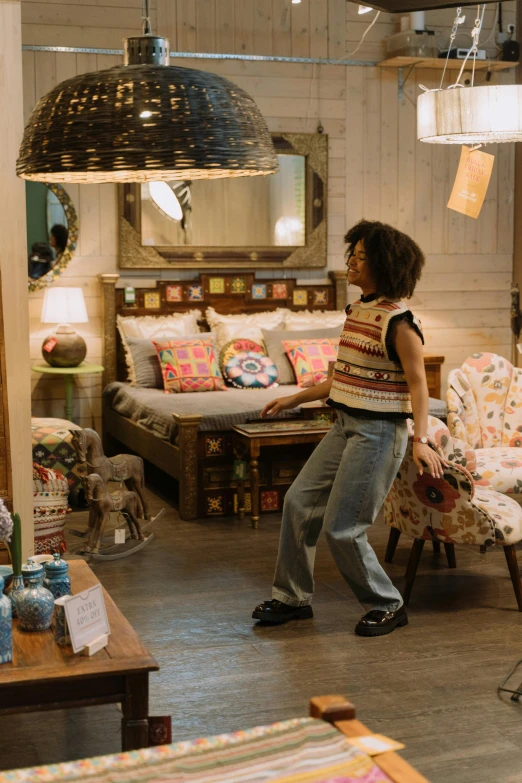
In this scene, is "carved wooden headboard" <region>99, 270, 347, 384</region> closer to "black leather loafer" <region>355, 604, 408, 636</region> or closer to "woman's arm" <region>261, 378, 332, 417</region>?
"woman's arm" <region>261, 378, 332, 417</region>

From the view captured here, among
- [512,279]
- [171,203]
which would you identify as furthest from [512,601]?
[512,279]

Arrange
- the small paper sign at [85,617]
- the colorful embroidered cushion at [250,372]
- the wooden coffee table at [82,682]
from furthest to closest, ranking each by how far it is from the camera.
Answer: the colorful embroidered cushion at [250,372] → the small paper sign at [85,617] → the wooden coffee table at [82,682]

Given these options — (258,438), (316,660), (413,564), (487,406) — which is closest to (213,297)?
(258,438)

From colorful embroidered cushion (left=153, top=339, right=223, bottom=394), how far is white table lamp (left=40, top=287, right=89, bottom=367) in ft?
1.74

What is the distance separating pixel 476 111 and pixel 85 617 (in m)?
2.55

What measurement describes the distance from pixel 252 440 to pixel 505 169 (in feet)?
12.6

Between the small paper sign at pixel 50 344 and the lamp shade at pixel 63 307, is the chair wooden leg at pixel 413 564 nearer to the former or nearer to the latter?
the lamp shade at pixel 63 307

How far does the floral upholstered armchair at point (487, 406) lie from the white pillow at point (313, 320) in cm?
221

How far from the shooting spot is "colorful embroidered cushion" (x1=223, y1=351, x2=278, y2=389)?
690cm

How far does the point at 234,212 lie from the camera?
747cm

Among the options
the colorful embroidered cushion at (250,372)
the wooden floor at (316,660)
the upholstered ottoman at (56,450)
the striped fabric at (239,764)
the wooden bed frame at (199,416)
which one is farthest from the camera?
the colorful embroidered cushion at (250,372)

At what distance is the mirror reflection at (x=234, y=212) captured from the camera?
7.29m

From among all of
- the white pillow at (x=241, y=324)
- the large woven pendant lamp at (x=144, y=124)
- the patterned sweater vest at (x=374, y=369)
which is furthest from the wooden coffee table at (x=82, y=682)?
the white pillow at (x=241, y=324)

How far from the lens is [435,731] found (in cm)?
314
